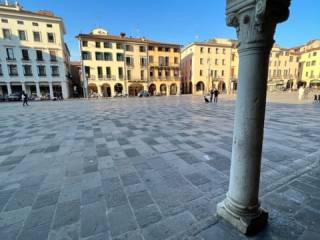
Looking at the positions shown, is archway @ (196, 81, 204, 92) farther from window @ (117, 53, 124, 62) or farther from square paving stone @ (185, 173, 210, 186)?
square paving stone @ (185, 173, 210, 186)

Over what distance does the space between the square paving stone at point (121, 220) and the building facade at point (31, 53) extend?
34.9 m

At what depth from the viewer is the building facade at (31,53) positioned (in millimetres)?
28594

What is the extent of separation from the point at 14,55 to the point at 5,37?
9.22 feet

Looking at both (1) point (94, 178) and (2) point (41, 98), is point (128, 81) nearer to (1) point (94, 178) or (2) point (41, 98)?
(2) point (41, 98)

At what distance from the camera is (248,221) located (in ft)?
5.85

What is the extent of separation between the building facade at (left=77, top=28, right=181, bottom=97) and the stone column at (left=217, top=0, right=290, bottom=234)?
34.7 metres

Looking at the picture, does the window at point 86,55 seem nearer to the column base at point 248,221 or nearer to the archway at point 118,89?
the archway at point 118,89

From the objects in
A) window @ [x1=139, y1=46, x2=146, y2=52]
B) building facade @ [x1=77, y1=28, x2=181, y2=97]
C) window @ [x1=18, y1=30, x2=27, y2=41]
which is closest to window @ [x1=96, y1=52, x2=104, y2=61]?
building facade @ [x1=77, y1=28, x2=181, y2=97]

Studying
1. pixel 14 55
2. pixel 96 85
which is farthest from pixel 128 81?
pixel 14 55

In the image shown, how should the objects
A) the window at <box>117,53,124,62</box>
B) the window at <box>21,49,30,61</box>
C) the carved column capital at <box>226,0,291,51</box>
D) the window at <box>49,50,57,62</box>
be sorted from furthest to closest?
1. the window at <box>117,53,124,62</box>
2. the window at <box>49,50,57,62</box>
3. the window at <box>21,49,30,61</box>
4. the carved column capital at <box>226,0,291,51</box>

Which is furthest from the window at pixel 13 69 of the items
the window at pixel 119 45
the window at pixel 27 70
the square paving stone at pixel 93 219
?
the square paving stone at pixel 93 219

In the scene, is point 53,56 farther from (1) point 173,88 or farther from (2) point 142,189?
(2) point 142,189

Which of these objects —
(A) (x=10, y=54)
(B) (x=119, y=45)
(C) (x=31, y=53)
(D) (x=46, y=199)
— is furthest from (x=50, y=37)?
(D) (x=46, y=199)

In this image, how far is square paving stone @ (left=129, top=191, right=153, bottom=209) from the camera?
2297 millimetres
